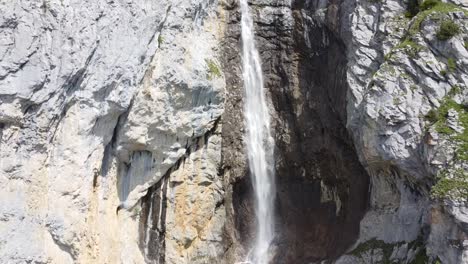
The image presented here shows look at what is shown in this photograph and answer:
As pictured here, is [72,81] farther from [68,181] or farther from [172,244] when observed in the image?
[172,244]

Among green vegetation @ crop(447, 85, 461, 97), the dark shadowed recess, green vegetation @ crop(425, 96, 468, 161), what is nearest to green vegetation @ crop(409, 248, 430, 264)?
the dark shadowed recess

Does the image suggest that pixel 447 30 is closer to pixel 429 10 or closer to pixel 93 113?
pixel 429 10

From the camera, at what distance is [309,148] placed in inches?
920

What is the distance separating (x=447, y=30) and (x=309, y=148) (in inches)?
296

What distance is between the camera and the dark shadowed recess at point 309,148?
2245cm

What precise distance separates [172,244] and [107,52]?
8116mm

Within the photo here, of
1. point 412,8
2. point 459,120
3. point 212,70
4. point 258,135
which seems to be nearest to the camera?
point 459,120

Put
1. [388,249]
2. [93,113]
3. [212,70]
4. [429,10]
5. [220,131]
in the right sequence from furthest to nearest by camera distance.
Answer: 1. [220,131]
2. [212,70]
3. [388,249]
4. [429,10]
5. [93,113]

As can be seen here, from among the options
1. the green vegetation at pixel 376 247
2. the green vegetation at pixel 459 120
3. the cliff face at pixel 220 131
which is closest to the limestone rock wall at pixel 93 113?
the cliff face at pixel 220 131

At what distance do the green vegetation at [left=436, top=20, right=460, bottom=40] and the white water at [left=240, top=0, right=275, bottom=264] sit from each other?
8051 millimetres

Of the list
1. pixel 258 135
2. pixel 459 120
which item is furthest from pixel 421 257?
pixel 258 135

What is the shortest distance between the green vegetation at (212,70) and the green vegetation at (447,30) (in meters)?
8.65

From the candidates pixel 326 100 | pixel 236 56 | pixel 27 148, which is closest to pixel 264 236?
pixel 326 100

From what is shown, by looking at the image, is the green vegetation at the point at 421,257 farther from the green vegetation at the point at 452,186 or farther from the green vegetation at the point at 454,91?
the green vegetation at the point at 454,91
